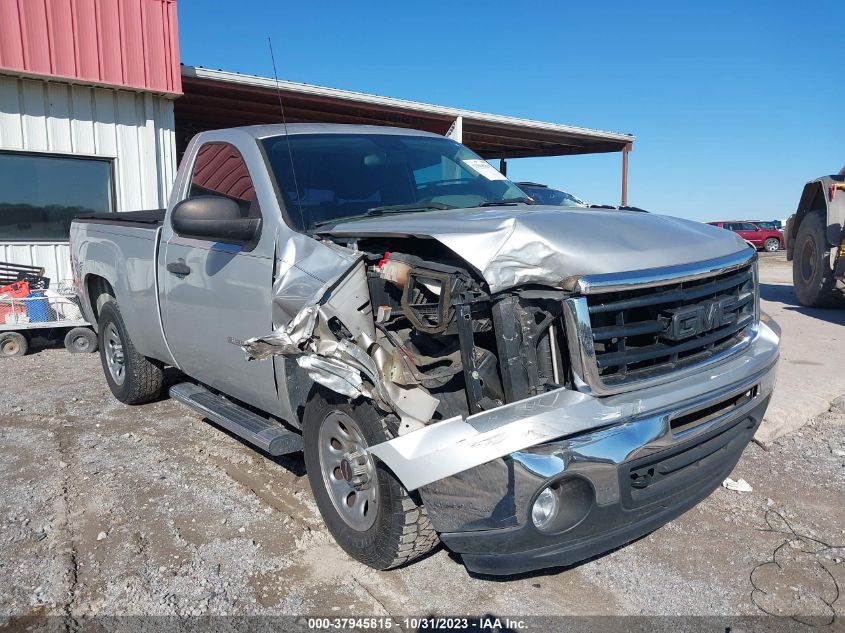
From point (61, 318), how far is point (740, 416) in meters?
8.01

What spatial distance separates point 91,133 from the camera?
9.38m

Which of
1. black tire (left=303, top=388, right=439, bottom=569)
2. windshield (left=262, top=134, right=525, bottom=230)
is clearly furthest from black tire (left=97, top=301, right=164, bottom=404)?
black tire (left=303, top=388, right=439, bottom=569)

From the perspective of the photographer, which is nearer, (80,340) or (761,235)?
(80,340)

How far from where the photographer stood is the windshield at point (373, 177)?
3.50m

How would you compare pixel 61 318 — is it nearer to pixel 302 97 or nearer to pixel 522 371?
pixel 302 97

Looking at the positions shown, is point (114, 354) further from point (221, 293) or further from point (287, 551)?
point (287, 551)

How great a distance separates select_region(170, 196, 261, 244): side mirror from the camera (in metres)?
3.33

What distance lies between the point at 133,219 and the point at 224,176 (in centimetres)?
151

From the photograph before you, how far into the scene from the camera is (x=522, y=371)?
2.35 meters

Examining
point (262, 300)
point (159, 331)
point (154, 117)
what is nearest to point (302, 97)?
point (154, 117)

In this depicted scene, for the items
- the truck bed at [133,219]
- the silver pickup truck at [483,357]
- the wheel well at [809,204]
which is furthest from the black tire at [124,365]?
the wheel well at [809,204]

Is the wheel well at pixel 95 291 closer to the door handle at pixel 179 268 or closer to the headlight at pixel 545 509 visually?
the door handle at pixel 179 268

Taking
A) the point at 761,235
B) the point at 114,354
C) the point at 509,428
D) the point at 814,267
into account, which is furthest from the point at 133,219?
the point at 761,235

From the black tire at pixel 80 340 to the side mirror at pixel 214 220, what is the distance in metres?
5.66
